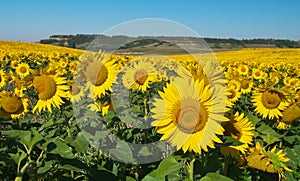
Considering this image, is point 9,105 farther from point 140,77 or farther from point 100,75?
point 140,77

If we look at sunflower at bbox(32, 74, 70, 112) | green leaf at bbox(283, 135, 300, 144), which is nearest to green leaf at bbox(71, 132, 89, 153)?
sunflower at bbox(32, 74, 70, 112)

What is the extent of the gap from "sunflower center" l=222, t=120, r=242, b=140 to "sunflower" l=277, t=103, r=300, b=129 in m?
1.50

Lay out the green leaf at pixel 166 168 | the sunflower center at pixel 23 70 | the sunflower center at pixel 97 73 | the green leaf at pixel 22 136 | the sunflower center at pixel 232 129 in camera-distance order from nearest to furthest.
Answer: the green leaf at pixel 166 168 < the green leaf at pixel 22 136 < the sunflower center at pixel 232 129 < the sunflower center at pixel 97 73 < the sunflower center at pixel 23 70

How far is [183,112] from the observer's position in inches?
79.3

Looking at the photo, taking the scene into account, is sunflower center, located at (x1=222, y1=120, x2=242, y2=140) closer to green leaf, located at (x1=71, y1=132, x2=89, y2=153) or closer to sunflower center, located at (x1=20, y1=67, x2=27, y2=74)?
green leaf, located at (x1=71, y1=132, x2=89, y2=153)

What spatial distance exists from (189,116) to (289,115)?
2.02 meters

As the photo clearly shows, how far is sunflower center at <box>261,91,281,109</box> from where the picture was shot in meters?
3.95

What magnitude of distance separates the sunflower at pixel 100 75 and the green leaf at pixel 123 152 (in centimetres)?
77

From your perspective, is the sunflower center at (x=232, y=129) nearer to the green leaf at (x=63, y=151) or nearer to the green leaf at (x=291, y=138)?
the green leaf at (x=63, y=151)

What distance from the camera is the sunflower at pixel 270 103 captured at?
3951 mm

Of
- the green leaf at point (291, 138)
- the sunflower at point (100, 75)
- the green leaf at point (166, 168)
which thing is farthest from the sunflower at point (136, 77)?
the green leaf at point (166, 168)

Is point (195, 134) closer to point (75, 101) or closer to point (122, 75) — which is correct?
point (75, 101)

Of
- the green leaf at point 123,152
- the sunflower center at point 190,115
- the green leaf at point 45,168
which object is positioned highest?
the sunflower center at point 190,115

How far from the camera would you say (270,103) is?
13.1ft
